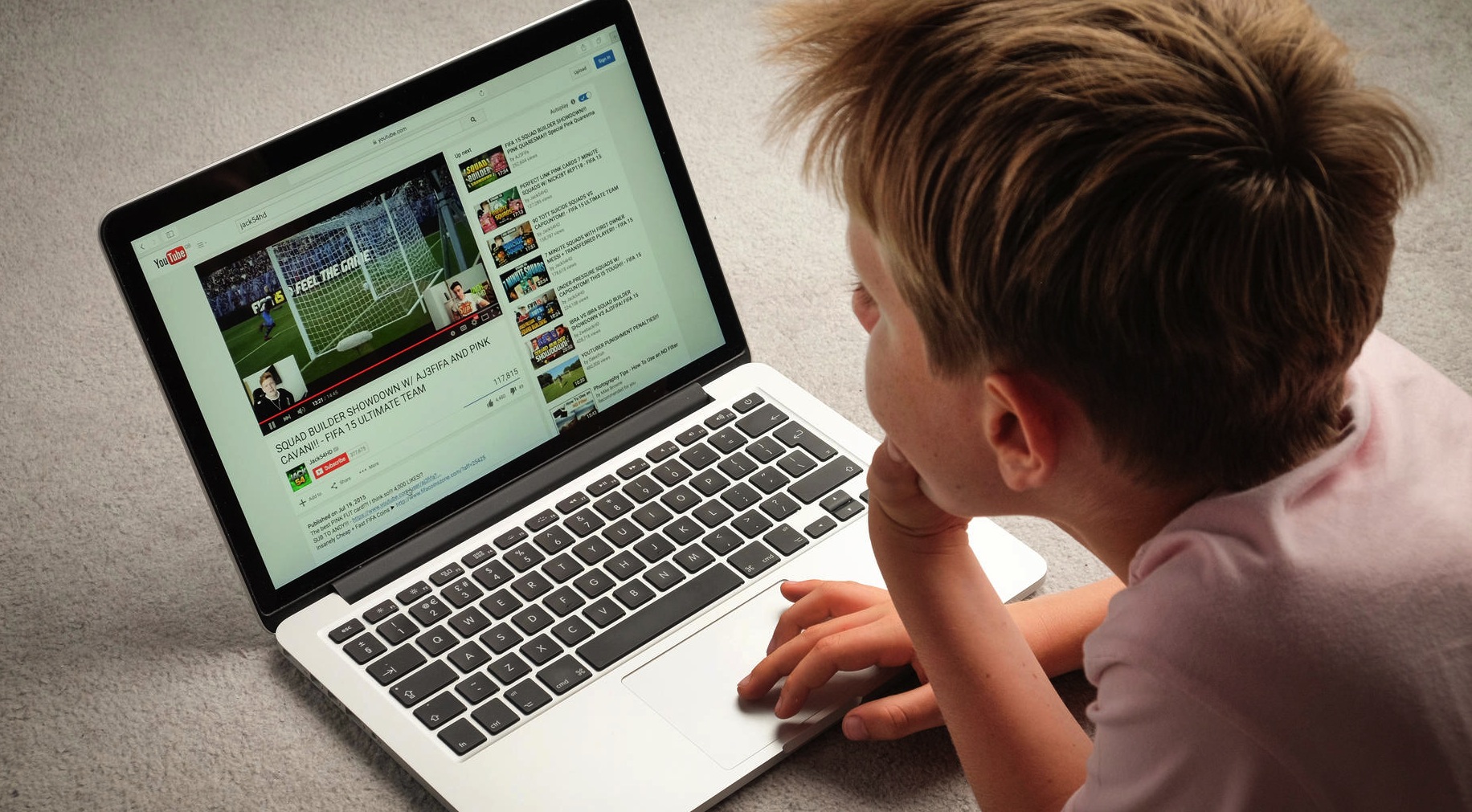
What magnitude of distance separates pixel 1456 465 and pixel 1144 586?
0.13 meters

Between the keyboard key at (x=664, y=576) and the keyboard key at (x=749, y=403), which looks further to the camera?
the keyboard key at (x=749, y=403)

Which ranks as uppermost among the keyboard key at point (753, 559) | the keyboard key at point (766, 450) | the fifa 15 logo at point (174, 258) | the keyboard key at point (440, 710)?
the fifa 15 logo at point (174, 258)

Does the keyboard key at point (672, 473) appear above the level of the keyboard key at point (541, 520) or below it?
below

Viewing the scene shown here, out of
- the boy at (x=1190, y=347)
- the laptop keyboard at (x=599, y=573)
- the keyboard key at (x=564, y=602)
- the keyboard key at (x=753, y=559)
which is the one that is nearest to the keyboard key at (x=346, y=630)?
the laptop keyboard at (x=599, y=573)

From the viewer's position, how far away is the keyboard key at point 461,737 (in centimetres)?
67

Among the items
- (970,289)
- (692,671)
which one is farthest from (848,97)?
(692,671)

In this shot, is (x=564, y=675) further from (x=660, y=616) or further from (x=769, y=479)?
(x=769, y=479)

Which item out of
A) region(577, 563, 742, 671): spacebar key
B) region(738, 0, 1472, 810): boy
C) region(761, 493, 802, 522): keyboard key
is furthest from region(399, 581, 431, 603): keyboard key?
region(738, 0, 1472, 810): boy

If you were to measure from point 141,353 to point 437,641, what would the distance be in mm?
389

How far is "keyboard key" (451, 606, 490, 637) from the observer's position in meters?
0.72

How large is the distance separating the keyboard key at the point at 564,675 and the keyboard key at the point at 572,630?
1 centimetres

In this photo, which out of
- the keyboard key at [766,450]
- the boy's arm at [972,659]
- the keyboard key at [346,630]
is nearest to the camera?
the boy's arm at [972,659]

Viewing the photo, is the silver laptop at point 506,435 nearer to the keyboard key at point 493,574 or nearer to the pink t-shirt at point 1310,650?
the keyboard key at point 493,574

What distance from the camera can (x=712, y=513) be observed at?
79 cm
